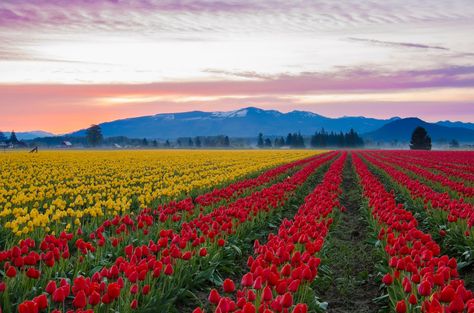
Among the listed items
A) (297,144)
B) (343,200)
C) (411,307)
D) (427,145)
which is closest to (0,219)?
(411,307)

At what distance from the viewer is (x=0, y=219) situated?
11305mm

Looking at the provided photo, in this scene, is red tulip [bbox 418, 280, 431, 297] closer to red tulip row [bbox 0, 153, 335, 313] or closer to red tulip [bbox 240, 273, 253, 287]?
red tulip [bbox 240, 273, 253, 287]

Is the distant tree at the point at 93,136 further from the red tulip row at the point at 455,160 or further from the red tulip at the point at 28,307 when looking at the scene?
the red tulip at the point at 28,307

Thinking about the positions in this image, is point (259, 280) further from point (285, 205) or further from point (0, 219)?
point (285, 205)

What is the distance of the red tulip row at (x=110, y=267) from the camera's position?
471 cm

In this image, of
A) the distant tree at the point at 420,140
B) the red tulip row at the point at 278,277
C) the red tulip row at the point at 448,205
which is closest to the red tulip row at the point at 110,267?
the red tulip row at the point at 278,277

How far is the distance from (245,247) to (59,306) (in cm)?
456

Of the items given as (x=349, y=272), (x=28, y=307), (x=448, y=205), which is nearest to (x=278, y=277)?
(x=28, y=307)

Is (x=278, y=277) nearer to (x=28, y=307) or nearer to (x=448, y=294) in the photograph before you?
(x=448, y=294)

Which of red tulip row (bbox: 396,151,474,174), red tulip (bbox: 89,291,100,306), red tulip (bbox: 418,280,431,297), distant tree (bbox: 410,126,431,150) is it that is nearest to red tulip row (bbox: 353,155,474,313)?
red tulip (bbox: 418,280,431,297)

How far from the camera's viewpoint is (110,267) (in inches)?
275

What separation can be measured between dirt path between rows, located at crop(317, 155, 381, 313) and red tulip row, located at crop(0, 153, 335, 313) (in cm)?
188

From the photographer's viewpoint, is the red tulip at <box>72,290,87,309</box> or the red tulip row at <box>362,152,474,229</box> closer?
the red tulip at <box>72,290,87,309</box>

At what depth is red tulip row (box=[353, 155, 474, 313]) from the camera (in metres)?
4.52
